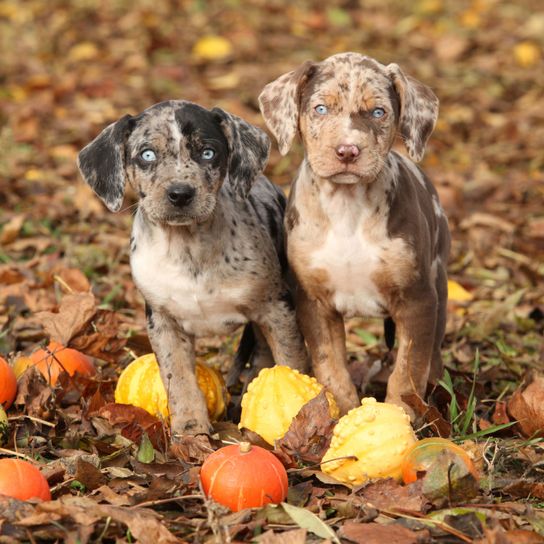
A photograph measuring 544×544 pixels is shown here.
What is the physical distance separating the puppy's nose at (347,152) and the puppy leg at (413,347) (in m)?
0.86

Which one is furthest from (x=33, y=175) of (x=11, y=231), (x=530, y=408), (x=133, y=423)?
(x=530, y=408)

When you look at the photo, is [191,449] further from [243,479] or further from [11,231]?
[11,231]

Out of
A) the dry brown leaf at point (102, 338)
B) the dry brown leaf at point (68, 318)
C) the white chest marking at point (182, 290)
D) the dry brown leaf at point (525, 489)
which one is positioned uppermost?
the white chest marking at point (182, 290)

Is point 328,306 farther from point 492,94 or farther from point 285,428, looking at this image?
point 492,94

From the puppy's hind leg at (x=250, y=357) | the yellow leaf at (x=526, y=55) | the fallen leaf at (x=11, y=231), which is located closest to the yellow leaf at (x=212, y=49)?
the yellow leaf at (x=526, y=55)

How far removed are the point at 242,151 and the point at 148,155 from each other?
47 cm

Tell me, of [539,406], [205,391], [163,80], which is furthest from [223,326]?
[163,80]

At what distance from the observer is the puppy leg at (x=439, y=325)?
5.78 m

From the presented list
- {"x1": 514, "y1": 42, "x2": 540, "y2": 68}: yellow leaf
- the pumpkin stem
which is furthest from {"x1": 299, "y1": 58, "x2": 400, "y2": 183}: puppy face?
{"x1": 514, "y1": 42, "x2": 540, "y2": 68}: yellow leaf

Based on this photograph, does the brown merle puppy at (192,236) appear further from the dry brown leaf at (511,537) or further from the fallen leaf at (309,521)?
the dry brown leaf at (511,537)

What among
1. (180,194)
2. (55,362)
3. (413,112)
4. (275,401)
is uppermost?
(413,112)

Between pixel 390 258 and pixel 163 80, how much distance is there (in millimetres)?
7817

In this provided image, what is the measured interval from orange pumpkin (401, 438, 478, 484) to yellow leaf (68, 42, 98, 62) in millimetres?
9685

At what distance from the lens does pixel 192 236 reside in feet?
17.3
